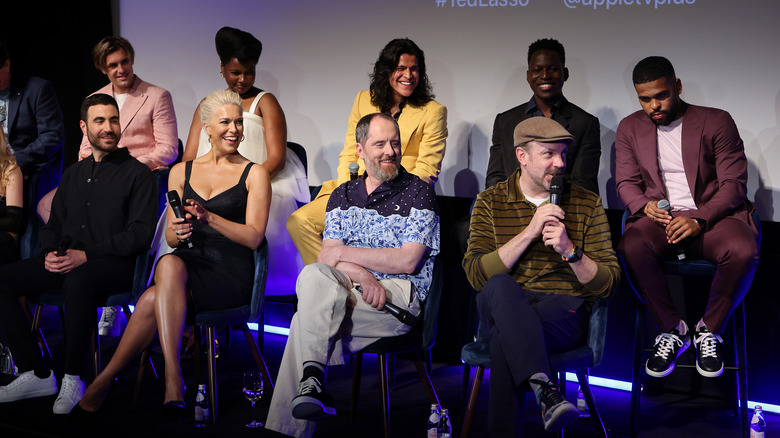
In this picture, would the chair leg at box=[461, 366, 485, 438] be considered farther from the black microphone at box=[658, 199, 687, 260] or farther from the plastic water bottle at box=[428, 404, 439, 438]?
the black microphone at box=[658, 199, 687, 260]

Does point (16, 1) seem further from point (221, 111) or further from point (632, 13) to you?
point (632, 13)

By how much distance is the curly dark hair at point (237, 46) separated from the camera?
454 centimetres

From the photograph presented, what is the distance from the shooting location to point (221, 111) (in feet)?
11.8

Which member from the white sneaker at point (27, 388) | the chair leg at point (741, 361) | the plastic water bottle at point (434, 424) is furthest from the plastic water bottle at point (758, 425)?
the white sneaker at point (27, 388)

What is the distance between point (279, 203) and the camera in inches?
169

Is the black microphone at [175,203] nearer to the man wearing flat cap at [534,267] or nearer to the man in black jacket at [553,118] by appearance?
the man wearing flat cap at [534,267]

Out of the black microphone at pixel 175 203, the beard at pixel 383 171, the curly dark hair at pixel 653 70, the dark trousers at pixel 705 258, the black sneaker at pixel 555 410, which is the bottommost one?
the black sneaker at pixel 555 410

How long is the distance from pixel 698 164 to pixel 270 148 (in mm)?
2231

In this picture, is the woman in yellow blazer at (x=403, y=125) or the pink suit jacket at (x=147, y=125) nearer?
the woman in yellow blazer at (x=403, y=125)

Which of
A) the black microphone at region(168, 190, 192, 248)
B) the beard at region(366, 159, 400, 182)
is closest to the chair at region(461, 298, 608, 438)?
the beard at region(366, 159, 400, 182)

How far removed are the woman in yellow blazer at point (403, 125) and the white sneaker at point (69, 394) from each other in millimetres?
1264

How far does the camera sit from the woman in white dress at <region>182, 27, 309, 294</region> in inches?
168

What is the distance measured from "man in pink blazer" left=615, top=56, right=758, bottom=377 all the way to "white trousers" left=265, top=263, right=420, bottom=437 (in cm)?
104

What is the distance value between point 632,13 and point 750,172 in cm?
105
